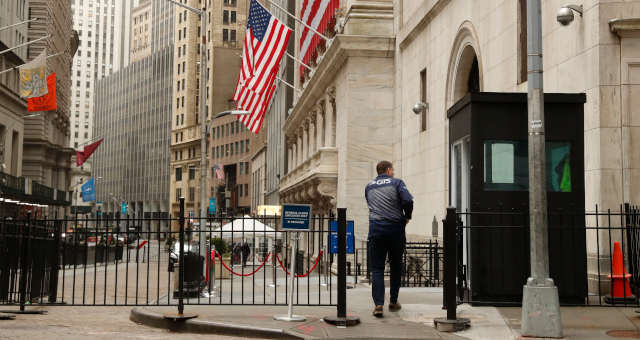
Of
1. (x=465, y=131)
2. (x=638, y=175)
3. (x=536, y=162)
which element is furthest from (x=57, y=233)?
(x=638, y=175)

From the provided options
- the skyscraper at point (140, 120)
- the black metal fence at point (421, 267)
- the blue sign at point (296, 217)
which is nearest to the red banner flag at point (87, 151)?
the black metal fence at point (421, 267)

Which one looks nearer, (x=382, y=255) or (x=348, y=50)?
(x=382, y=255)

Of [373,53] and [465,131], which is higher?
[373,53]

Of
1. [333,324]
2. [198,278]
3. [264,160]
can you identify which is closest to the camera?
[333,324]

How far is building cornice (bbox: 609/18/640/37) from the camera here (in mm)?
12531

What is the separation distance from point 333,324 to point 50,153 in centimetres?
7866

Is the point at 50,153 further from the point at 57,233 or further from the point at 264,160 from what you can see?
the point at 57,233

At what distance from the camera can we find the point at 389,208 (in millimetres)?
10062

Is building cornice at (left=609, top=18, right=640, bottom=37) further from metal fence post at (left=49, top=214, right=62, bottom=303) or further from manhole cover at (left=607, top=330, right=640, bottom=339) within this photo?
metal fence post at (left=49, top=214, right=62, bottom=303)

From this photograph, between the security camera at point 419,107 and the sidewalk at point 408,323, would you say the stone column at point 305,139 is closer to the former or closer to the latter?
the security camera at point 419,107

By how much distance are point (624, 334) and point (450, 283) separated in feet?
6.96

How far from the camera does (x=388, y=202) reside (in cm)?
1008

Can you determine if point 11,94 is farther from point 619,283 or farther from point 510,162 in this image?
point 619,283

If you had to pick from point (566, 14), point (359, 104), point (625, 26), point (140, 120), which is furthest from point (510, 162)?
point (140, 120)
